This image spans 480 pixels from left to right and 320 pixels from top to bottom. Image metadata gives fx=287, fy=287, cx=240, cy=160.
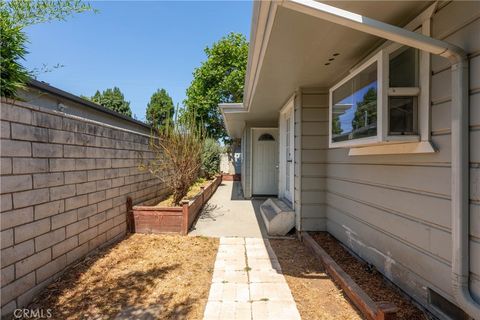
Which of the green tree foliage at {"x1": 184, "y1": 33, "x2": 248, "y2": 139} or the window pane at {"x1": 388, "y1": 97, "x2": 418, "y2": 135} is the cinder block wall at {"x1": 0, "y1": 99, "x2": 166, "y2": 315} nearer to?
the window pane at {"x1": 388, "y1": 97, "x2": 418, "y2": 135}

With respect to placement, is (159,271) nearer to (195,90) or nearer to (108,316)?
(108,316)

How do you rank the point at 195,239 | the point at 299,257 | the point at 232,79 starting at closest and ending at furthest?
the point at 299,257 < the point at 195,239 < the point at 232,79

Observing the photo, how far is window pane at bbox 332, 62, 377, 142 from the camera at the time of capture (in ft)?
8.32

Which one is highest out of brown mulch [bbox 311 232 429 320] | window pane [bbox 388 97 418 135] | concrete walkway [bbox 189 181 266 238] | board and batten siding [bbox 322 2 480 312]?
window pane [bbox 388 97 418 135]

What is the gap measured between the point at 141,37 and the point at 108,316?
30.9 feet

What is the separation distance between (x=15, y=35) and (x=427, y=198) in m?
3.61

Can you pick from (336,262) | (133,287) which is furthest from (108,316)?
(336,262)

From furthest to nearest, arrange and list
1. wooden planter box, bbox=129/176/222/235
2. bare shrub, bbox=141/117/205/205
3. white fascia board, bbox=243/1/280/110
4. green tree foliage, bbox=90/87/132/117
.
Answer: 1. green tree foliage, bbox=90/87/132/117
2. bare shrub, bbox=141/117/205/205
3. wooden planter box, bbox=129/176/222/235
4. white fascia board, bbox=243/1/280/110

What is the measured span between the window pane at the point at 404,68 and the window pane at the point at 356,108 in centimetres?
15

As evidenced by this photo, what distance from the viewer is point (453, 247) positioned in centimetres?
183

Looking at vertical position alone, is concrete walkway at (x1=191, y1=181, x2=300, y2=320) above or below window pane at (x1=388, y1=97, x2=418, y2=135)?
below

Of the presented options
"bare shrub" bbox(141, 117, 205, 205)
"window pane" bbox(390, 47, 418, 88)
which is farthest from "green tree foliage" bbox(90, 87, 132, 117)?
"window pane" bbox(390, 47, 418, 88)

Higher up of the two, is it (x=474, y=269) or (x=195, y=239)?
(x=474, y=269)

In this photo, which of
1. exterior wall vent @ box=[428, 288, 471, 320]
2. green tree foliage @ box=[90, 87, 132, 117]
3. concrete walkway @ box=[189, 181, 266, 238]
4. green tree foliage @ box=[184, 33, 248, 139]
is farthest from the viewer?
green tree foliage @ box=[90, 87, 132, 117]
